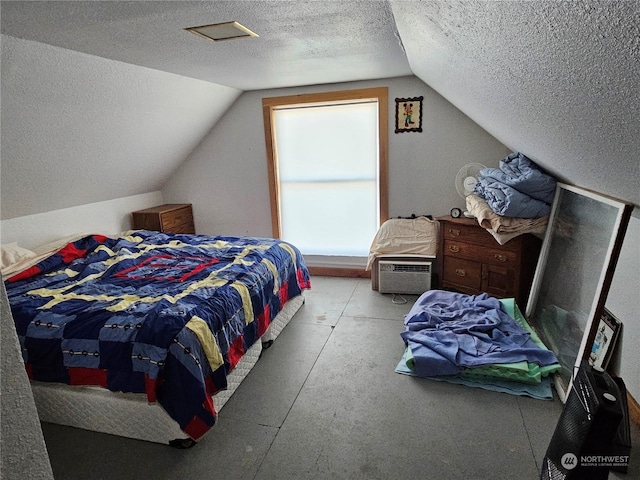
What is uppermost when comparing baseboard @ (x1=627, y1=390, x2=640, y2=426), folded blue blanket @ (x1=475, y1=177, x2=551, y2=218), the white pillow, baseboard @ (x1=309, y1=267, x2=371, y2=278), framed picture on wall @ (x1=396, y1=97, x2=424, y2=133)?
framed picture on wall @ (x1=396, y1=97, x2=424, y2=133)

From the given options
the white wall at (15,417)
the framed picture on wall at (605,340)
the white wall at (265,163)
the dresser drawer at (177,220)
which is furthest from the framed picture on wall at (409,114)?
the white wall at (15,417)

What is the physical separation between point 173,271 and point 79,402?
104 centimetres

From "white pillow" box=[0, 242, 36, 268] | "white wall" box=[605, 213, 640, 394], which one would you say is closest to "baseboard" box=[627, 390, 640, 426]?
"white wall" box=[605, 213, 640, 394]

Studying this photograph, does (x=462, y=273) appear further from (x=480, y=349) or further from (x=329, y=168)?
(x=329, y=168)

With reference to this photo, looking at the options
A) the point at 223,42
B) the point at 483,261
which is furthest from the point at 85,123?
the point at 483,261

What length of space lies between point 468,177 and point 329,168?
1455 mm

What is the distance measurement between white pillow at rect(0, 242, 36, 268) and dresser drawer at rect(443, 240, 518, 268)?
11.4 feet

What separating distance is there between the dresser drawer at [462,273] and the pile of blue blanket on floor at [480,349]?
1.19ft

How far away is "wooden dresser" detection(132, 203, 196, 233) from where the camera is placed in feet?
14.2

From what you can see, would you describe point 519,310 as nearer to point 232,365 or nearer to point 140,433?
point 232,365

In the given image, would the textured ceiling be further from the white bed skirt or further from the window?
the white bed skirt

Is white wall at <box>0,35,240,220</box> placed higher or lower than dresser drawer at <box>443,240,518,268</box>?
higher

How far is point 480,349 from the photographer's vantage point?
2564 mm

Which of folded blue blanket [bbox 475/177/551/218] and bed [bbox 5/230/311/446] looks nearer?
bed [bbox 5/230/311/446]
